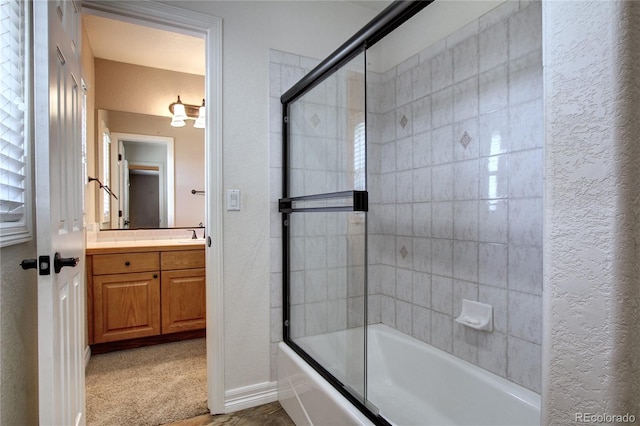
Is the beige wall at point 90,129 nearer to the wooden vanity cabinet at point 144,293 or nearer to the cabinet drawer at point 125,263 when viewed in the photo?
the cabinet drawer at point 125,263

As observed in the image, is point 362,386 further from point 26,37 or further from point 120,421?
point 26,37

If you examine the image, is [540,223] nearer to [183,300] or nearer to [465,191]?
[465,191]

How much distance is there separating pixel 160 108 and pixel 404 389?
3.15 m

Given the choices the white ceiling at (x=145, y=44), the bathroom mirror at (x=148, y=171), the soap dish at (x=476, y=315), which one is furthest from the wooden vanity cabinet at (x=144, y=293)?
the soap dish at (x=476, y=315)

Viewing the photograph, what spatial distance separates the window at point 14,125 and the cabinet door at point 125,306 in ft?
5.46

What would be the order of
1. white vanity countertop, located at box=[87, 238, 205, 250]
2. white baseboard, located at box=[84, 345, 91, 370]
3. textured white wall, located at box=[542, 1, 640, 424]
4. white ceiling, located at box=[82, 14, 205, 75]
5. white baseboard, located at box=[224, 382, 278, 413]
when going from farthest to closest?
white vanity countertop, located at box=[87, 238, 205, 250] < white ceiling, located at box=[82, 14, 205, 75] < white baseboard, located at box=[84, 345, 91, 370] < white baseboard, located at box=[224, 382, 278, 413] < textured white wall, located at box=[542, 1, 640, 424]

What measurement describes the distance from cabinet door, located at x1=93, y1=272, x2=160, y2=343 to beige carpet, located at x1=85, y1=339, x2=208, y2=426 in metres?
0.16

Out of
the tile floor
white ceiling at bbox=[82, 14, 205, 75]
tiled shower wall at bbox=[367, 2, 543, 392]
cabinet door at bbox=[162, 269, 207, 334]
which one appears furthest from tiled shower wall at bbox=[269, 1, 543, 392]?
white ceiling at bbox=[82, 14, 205, 75]

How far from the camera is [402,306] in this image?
2.15 m

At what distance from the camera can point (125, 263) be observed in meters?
2.69

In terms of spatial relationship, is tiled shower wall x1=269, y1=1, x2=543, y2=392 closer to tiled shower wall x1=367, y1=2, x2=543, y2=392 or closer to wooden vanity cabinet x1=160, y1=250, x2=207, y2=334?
tiled shower wall x1=367, y1=2, x2=543, y2=392

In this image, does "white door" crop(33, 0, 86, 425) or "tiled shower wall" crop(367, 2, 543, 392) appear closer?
"white door" crop(33, 0, 86, 425)

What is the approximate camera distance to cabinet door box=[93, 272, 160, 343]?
2613 millimetres

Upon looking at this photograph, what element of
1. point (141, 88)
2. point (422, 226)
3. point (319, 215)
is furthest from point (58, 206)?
point (141, 88)
